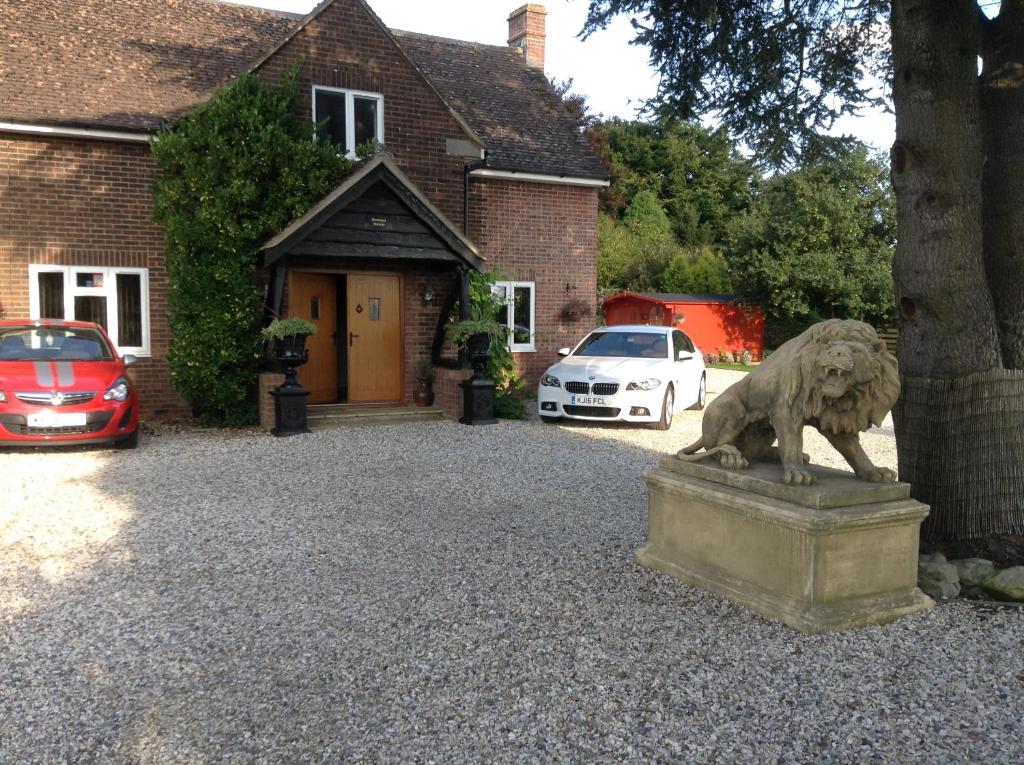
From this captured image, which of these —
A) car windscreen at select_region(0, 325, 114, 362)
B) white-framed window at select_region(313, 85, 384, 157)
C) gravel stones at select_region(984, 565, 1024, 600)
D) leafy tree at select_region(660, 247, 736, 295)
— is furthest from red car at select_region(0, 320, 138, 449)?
leafy tree at select_region(660, 247, 736, 295)

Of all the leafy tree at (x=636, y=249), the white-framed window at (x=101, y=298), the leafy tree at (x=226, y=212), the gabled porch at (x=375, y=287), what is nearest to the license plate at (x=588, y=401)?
the gabled porch at (x=375, y=287)

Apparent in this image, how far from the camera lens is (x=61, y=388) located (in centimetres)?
1038

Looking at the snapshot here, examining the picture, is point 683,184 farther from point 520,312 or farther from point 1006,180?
point 1006,180

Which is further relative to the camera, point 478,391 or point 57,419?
point 478,391

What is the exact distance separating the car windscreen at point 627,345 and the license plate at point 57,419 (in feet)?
24.2

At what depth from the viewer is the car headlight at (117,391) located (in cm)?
1070

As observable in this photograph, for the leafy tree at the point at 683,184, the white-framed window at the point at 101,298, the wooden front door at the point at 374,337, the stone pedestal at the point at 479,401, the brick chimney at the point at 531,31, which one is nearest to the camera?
the white-framed window at the point at 101,298

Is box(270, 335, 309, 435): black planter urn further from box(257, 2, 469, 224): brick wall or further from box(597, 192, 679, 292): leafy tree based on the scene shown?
box(597, 192, 679, 292): leafy tree

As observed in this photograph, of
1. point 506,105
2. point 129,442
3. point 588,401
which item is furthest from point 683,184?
point 129,442

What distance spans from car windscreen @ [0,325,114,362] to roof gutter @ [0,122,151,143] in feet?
10.5

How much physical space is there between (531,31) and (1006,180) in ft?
56.2

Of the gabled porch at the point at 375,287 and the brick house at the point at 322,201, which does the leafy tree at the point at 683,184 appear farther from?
the gabled porch at the point at 375,287

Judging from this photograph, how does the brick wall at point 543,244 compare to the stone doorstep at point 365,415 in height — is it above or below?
above

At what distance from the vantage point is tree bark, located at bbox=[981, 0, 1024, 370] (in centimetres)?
584
